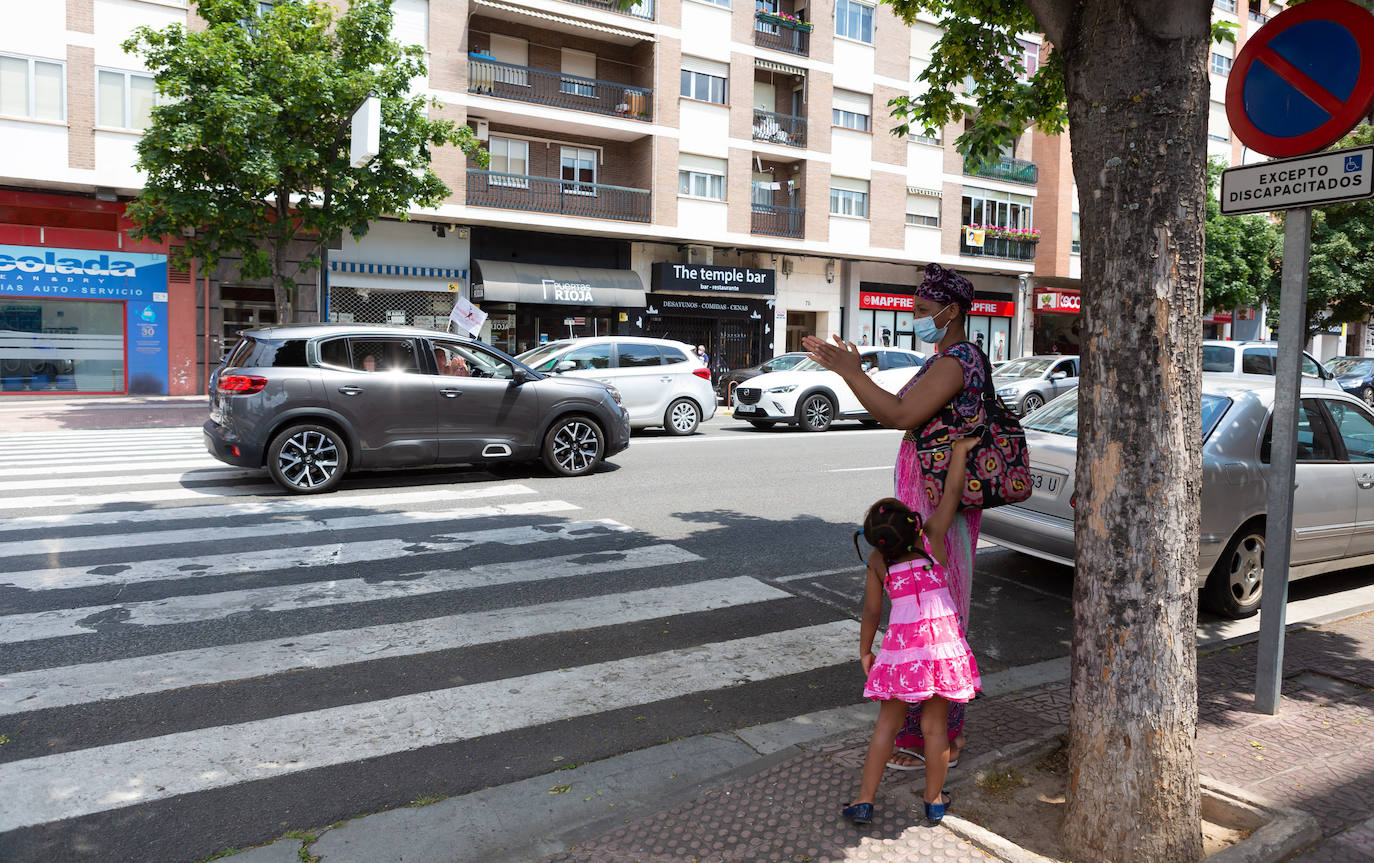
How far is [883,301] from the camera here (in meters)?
32.0

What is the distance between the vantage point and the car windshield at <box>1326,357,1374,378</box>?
23.9 m

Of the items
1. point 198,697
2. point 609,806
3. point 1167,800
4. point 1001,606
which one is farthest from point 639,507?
point 1167,800

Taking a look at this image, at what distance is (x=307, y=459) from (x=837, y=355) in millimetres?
7247

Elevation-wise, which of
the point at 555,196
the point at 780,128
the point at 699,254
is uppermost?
the point at 780,128

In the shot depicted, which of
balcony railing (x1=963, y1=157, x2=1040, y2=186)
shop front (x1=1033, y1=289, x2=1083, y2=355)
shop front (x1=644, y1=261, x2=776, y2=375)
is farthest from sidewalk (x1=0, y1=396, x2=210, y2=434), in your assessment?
shop front (x1=1033, y1=289, x2=1083, y2=355)

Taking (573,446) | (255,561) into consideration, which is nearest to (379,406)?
(573,446)

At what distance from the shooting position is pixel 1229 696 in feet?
14.1

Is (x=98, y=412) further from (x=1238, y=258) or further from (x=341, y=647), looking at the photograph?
(x=1238, y=258)

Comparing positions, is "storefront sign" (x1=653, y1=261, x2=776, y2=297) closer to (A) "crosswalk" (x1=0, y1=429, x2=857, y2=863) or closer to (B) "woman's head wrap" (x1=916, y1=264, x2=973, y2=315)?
(A) "crosswalk" (x1=0, y1=429, x2=857, y2=863)

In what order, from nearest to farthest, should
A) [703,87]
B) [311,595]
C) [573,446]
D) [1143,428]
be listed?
[1143,428]
[311,595]
[573,446]
[703,87]

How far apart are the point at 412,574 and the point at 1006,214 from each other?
31.6m

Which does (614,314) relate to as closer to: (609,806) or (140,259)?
(140,259)

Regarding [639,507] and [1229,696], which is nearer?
[1229,696]

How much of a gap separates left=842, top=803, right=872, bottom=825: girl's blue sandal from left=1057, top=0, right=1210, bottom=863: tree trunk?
24.3 inches
